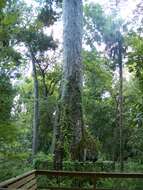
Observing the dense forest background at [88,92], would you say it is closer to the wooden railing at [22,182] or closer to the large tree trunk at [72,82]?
the large tree trunk at [72,82]

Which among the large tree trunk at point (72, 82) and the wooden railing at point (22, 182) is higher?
the large tree trunk at point (72, 82)

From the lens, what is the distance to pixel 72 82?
10.3 meters

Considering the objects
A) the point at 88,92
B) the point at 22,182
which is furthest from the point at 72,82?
the point at 88,92

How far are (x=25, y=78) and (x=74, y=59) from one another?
18.1 m

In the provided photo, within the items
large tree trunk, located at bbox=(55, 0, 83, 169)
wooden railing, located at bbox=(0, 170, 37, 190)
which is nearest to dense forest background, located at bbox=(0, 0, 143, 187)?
large tree trunk, located at bbox=(55, 0, 83, 169)

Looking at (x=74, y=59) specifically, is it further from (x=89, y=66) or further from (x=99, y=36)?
(x=89, y=66)


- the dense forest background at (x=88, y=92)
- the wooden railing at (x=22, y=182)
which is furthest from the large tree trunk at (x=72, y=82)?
the wooden railing at (x=22, y=182)

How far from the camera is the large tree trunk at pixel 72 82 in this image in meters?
9.74

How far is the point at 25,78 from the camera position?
28.3 metres

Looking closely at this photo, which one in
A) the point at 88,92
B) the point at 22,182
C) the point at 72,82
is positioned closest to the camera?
the point at 22,182

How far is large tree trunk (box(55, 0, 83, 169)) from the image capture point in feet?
32.0

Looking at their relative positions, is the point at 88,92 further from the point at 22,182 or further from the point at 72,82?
the point at 22,182

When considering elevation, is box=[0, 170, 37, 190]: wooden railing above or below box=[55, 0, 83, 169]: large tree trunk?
below

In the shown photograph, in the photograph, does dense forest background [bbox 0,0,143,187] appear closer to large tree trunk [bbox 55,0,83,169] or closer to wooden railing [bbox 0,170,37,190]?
large tree trunk [bbox 55,0,83,169]
